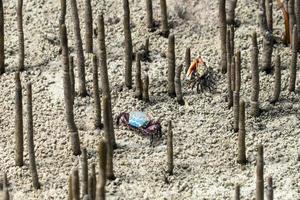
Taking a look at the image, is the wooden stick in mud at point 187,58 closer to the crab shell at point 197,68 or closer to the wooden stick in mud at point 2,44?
the crab shell at point 197,68

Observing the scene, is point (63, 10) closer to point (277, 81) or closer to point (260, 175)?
point (277, 81)

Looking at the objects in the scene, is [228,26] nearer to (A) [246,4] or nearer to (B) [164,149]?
(A) [246,4]

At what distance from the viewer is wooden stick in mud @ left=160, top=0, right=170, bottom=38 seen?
11930mm

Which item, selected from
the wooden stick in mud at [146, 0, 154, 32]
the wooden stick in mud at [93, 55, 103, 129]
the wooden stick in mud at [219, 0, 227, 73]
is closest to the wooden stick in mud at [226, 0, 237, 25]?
the wooden stick in mud at [219, 0, 227, 73]

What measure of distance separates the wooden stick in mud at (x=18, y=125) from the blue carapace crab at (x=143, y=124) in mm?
976

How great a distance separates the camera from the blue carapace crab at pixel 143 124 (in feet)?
35.8

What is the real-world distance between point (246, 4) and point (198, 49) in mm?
834

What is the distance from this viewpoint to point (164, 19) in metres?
12.0

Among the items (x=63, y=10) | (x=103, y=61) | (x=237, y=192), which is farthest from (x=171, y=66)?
(x=237, y=192)

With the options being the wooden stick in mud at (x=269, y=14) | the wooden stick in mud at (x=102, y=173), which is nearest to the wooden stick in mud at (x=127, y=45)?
the wooden stick in mud at (x=269, y=14)

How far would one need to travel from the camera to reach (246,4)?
1252 cm

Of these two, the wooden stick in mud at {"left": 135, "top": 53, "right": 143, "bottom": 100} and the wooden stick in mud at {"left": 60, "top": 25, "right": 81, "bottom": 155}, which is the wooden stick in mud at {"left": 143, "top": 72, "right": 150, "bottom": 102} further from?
the wooden stick in mud at {"left": 60, "top": 25, "right": 81, "bottom": 155}

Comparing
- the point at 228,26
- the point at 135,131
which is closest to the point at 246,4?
the point at 228,26

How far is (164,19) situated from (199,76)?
81 centimetres
